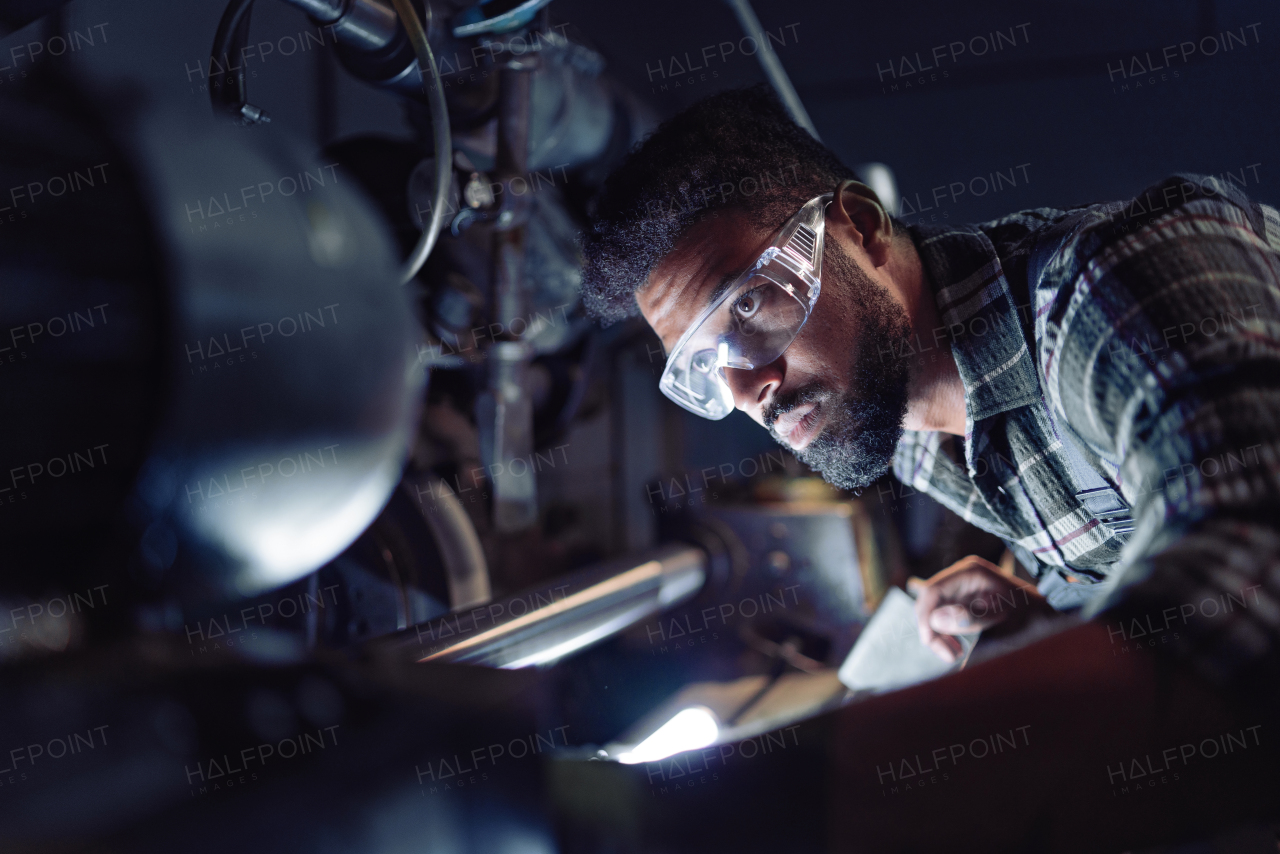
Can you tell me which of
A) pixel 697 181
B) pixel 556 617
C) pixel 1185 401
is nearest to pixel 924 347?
pixel 697 181

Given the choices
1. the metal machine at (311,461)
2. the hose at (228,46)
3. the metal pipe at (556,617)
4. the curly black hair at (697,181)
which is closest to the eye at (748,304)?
the curly black hair at (697,181)

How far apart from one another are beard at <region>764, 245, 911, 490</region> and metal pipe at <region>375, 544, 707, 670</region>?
1.42ft

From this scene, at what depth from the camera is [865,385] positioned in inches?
37.4

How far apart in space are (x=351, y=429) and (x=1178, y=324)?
2.35ft

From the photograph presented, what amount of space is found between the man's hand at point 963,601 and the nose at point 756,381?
415 mm

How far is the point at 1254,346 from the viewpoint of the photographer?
0.50m

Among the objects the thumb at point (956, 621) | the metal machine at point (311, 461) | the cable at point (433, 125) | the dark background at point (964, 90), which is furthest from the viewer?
the dark background at point (964, 90)

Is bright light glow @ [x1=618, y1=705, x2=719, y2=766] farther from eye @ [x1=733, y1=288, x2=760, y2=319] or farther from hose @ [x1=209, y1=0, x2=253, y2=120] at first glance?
hose @ [x1=209, y1=0, x2=253, y2=120]

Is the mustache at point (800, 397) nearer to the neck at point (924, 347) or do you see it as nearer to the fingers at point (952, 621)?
the neck at point (924, 347)

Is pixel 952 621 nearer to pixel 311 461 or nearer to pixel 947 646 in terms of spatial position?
pixel 947 646

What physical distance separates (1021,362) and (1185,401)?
0.37 m

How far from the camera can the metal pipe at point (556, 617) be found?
876 mm

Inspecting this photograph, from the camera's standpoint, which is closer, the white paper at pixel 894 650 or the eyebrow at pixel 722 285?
the eyebrow at pixel 722 285

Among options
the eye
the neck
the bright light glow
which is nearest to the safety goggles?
the eye
